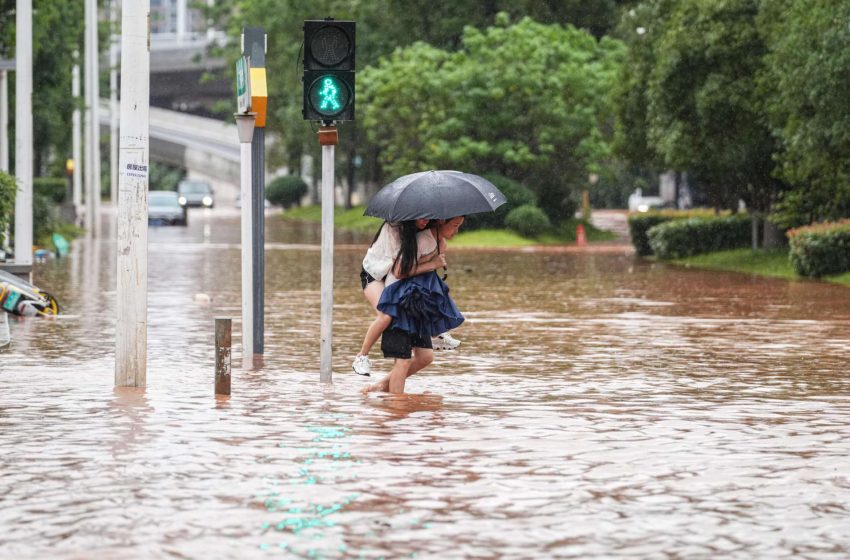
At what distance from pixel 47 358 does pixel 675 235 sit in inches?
1054

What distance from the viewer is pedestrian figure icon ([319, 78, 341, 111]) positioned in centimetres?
1387

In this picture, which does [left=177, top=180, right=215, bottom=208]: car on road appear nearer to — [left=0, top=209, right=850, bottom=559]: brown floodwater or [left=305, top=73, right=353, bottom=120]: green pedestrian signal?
[left=0, top=209, right=850, bottom=559]: brown floodwater

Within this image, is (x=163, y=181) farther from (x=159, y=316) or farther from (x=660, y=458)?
(x=660, y=458)

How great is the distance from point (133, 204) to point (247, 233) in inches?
86.6

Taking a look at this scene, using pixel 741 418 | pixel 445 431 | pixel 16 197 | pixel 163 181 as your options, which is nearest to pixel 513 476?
pixel 445 431

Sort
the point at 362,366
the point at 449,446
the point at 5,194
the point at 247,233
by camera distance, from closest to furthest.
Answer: the point at 449,446 → the point at 362,366 → the point at 247,233 → the point at 5,194

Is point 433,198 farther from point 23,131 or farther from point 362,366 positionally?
point 23,131

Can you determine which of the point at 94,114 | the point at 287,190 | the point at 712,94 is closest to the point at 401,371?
the point at 712,94

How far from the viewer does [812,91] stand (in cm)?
2977

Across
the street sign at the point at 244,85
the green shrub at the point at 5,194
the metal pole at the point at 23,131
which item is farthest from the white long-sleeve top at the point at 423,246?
the metal pole at the point at 23,131

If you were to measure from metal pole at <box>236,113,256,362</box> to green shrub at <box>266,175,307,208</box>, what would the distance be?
3317 inches

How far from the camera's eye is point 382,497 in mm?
8852

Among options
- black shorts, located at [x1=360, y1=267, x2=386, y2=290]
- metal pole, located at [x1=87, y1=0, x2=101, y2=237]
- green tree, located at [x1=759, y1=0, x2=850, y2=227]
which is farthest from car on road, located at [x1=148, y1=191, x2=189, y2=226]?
black shorts, located at [x1=360, y1=267, x2=386, y2=290]

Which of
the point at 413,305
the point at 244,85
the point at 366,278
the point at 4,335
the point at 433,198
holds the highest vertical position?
the point at 244,85
